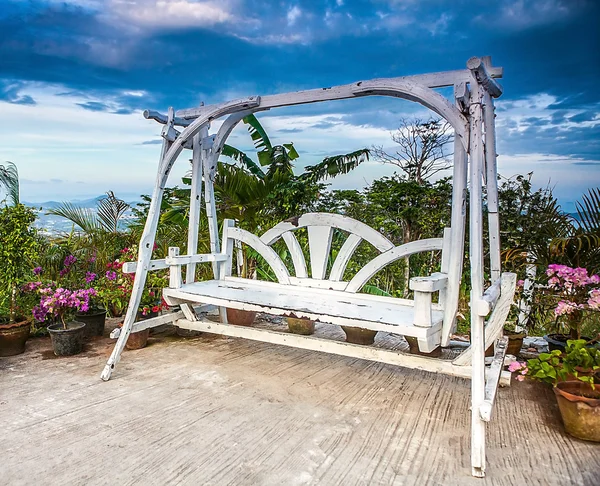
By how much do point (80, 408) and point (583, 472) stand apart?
2740mm

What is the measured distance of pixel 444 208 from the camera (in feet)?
14.6

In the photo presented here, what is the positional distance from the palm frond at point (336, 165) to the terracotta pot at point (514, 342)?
3104 mm

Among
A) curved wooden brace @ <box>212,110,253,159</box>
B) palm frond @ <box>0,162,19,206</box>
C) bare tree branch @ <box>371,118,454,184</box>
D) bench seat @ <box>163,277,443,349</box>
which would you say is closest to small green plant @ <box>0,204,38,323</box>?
bench seat @ <box>163,277,443,349</box>

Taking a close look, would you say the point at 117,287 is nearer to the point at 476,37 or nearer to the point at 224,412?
the point at 224,412

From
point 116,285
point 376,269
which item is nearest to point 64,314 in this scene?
point 116,285

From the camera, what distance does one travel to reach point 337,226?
362cm

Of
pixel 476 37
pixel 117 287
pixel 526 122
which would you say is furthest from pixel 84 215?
pixel 526 122

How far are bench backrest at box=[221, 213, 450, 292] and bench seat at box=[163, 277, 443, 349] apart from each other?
0.31ft

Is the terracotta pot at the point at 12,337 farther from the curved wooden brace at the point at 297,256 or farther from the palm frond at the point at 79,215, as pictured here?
the curved wooden brace at the point at 297,256

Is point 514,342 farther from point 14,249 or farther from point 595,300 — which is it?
point 14,249

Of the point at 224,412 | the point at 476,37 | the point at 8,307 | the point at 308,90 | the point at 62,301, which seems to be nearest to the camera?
the point at 224,412

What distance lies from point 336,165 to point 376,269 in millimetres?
2892

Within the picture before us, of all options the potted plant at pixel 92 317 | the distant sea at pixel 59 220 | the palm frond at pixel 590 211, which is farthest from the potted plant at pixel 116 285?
the palm frond at pixel 590 211

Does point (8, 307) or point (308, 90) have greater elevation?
point (308, 90)
